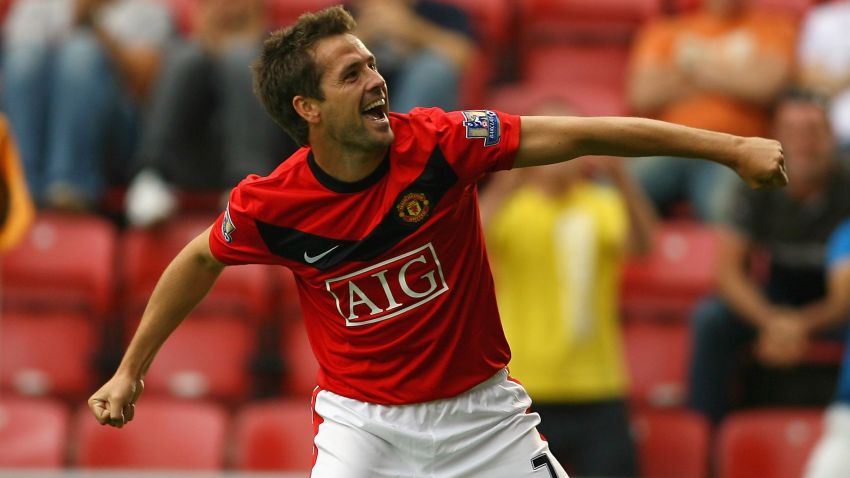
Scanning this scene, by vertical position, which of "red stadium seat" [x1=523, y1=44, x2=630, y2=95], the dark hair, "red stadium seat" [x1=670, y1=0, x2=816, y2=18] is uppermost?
"red stadium seat" [x1=670, y1=0, x2=816, y2=18]

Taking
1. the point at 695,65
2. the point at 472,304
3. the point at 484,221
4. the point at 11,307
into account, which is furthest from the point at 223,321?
the point at 472,304

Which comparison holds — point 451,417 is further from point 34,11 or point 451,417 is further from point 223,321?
point 34,11

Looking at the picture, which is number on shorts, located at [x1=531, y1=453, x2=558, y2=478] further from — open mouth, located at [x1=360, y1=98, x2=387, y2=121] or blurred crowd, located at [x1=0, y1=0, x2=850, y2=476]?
blurred crowd, located at [x1=0, y1=0, x2=850, y2=476]

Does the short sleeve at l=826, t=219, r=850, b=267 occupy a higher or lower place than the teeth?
lower

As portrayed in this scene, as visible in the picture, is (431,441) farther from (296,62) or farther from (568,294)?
(568,294)

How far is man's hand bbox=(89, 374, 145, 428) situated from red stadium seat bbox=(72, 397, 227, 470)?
2.45 m

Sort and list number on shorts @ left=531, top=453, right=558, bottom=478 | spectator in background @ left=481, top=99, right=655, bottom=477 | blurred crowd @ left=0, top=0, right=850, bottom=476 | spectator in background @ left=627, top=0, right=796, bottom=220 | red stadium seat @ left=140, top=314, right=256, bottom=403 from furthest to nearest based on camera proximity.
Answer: spectator in background @ left=627, top=0, right=796, bottom=220 → red stadium seat @ left=140, top=314, right=256, bottom=403 → blurred crowd @ left=0, top=0, right=850, bottom=476 → spectator in background @ left=481, top=99, right=655, bottom=477 → number on shorts @ left=531, top=453, right=558, bottom=478

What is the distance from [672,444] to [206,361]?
2.24 metres

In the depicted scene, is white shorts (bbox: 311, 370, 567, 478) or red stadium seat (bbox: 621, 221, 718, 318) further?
red stadium seat (bbox: 621, 221, 718, 318)

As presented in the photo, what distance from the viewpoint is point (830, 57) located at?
23.5ft

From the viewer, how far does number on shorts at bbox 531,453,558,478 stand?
3863 millimetres

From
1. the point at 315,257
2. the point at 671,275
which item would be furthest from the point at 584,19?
the point at 315,257

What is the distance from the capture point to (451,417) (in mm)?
3863

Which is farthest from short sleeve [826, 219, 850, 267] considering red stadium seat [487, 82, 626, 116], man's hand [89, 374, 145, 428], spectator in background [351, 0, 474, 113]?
man's hand [89, 374, 145, 428]
